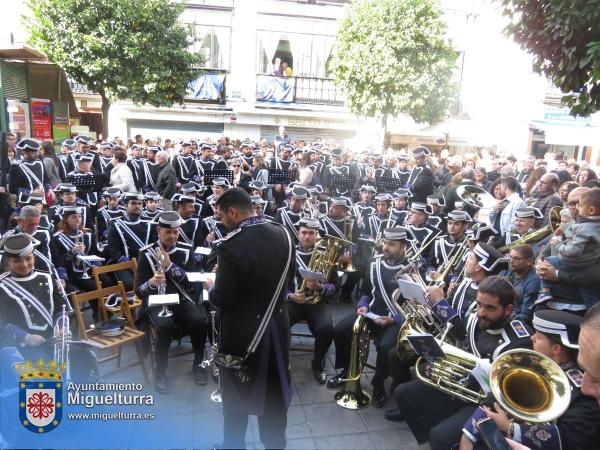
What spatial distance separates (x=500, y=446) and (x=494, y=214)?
5771 millimetres

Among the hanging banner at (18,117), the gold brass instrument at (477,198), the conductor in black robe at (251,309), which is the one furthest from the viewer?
the hanging banner at (18,117)

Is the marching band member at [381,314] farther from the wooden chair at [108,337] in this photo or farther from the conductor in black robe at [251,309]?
the wooden chair at [108,337]

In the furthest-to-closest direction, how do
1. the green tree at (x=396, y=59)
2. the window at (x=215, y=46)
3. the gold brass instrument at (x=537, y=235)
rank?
the window at (x=215, y=46) < the green tree at (x=396, y=59) < the gold brass instrument at (x=537, y=235)

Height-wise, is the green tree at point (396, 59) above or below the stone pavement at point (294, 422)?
above

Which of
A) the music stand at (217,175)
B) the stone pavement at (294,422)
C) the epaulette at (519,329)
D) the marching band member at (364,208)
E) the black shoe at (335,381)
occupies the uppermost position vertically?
the music stand at (217,175)

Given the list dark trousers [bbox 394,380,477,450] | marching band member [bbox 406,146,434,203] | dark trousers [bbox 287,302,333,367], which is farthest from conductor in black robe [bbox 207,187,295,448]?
marching band member [bbox 406,146,434,203]

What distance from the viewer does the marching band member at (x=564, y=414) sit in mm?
2711

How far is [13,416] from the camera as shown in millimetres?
3400

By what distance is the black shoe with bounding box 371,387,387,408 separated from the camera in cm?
495

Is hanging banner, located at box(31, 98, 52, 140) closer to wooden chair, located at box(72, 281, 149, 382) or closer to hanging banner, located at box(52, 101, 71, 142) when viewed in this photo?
hanging banner, located at box(52, 101, 71, 142)

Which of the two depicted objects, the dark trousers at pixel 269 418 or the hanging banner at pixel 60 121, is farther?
the hanging banner at pixel 60 121

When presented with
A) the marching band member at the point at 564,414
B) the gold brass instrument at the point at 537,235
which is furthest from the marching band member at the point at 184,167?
the marching band member at the point at 564,414

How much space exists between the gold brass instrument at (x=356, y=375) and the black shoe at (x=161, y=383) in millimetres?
1885

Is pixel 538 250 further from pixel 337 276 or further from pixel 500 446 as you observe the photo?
pixel 500 446
